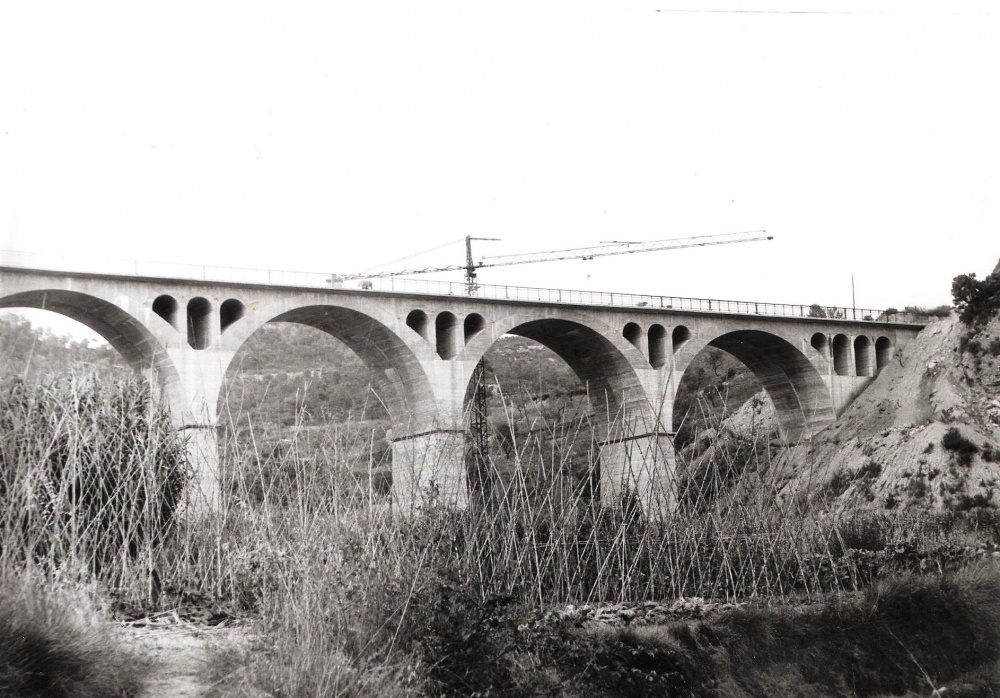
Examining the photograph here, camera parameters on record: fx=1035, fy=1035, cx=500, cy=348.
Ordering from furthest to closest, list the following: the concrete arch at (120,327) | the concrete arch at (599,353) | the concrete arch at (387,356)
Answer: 1. the concrete arch at (599,353)
2. the concrete arch at (387,356)
3. the concrete arch at (120,327)

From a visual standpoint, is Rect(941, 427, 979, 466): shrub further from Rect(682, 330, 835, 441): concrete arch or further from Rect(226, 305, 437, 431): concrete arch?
Rect(226, 305, 437, 431): concrete arch

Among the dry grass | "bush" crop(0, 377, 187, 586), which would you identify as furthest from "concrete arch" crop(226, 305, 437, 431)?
"bush" crop(0, 377, 187, 586)

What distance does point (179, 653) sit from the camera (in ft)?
21.4

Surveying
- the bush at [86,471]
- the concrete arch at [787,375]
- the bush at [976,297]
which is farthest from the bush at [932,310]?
the bush at [86,471]

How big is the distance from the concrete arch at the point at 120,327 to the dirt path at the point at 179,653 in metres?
17.8

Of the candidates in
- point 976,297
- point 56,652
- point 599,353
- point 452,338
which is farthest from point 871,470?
point 56,652

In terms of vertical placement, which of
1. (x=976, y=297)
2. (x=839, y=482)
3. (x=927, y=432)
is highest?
(x=976, y=297)

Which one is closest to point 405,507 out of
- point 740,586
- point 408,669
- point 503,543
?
point 503,543

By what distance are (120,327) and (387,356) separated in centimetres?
760

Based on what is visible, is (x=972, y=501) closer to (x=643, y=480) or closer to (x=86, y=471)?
(x=643, y=480)

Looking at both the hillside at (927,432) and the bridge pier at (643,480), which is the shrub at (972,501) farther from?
the bridge pier at (643,480)

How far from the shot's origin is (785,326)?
3584 cm

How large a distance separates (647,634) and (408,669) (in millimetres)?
2833

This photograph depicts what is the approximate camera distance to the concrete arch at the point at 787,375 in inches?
1420
